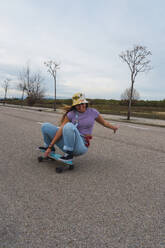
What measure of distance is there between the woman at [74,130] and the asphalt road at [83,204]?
40 cm

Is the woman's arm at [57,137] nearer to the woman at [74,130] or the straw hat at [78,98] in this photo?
the woman at [74,130]

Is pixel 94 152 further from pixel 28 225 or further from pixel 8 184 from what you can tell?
pixel 28 225

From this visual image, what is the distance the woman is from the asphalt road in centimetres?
40

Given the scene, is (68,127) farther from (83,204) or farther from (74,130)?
(83,204)

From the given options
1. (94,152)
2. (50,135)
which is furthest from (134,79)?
(50,135)

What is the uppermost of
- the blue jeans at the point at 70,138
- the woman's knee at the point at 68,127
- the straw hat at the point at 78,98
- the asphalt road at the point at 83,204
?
the straw hat at the point at 78,98

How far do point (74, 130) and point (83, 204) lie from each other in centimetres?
146

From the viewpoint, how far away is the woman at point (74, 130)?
394 centimetres

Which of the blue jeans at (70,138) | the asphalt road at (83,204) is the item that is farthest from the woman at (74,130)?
the asphalt road at (83,204)

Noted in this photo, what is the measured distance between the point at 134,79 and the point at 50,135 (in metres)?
17.3

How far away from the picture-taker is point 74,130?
3.89 metres

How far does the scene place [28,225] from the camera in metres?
2.24

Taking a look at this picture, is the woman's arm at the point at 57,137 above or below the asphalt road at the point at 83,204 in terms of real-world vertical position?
above

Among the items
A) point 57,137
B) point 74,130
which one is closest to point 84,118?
point 74,130
